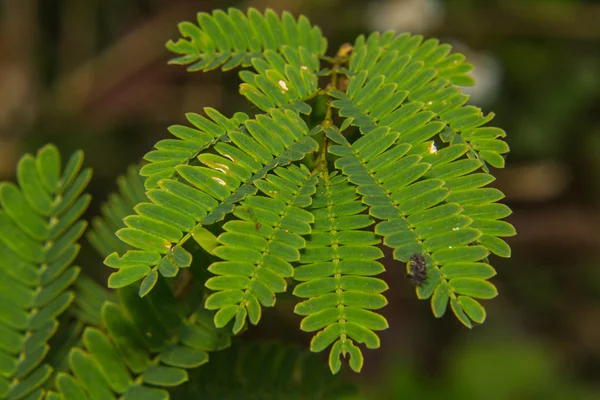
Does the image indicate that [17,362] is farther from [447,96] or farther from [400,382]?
[400,382]

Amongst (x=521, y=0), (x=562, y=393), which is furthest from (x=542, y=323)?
(x=521, y=0)

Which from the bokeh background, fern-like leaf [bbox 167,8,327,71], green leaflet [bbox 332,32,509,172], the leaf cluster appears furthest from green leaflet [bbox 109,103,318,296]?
the bokeh background

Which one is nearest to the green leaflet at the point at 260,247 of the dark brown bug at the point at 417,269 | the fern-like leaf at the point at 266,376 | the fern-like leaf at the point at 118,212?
the dark brown bug at the point at 417,269

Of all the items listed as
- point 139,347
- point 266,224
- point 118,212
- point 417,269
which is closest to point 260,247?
point 266,224

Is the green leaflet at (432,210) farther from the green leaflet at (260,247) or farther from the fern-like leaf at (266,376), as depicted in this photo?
the fern-like leaf at (266,376)

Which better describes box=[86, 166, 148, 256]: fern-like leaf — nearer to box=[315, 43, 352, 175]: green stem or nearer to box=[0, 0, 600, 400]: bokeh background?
box=[315, 43, 352, 175]: green stem
